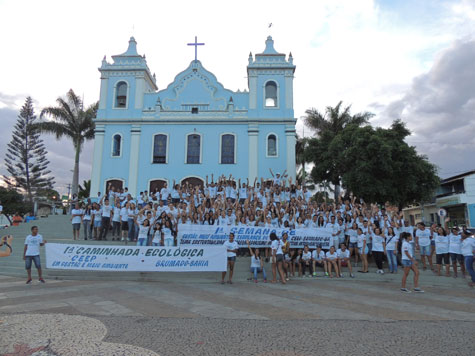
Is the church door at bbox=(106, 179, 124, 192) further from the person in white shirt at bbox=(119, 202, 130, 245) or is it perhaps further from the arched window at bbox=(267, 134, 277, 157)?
the arched window at bbox=(267, 134, 277, 157)

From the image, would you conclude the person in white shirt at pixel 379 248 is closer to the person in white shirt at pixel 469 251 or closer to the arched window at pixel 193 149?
the person in white shirt at pixel 469 251

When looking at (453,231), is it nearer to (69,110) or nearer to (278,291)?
(278,291)

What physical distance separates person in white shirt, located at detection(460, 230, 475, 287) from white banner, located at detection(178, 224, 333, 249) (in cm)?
402

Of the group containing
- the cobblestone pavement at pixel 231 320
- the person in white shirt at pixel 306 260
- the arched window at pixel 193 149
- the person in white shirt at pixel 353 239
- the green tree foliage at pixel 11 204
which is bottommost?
the cobblestone pavement at pixel 231 320

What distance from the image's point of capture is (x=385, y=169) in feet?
63.0

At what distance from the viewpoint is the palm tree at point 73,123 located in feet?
94.7

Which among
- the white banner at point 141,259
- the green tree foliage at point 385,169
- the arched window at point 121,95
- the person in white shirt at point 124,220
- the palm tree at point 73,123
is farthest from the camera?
the palm tree at point 73,123

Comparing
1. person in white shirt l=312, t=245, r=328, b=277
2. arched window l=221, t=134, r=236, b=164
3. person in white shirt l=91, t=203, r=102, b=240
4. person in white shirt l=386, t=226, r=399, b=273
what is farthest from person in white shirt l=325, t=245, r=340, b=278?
arched window l=221, t=134, r=236, b=164

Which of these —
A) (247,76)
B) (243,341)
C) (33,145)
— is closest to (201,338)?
(243,341)

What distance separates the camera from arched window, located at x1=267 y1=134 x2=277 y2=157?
2402cm

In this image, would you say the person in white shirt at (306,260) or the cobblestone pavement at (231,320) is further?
the person in white shirt at (306,260)

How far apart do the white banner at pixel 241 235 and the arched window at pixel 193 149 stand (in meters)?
12.6

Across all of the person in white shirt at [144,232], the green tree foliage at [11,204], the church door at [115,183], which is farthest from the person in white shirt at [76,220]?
the green tree foliage at [11,204]

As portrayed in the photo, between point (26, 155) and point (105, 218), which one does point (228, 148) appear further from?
point (26, 155)
